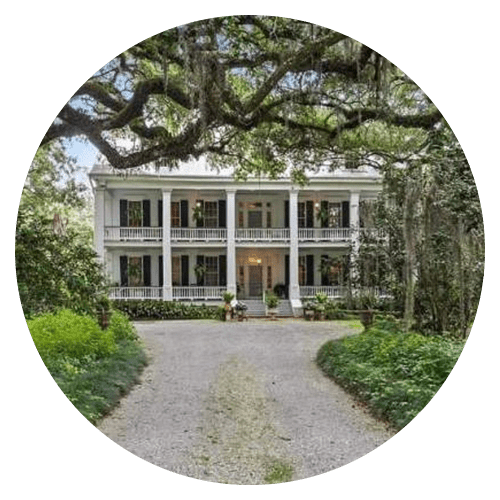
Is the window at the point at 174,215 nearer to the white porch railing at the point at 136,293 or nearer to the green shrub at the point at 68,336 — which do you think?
the white porch railing at the point at 136,293

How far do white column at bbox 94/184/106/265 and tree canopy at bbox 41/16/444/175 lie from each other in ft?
0.62

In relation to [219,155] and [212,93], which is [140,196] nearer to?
[219,155]

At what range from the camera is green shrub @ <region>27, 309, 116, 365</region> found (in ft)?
9.96

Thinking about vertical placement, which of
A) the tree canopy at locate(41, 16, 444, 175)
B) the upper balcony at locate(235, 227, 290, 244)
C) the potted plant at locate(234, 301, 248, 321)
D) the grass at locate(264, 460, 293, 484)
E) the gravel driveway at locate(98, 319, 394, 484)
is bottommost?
the grass at locate(264, 460, 293, 484)

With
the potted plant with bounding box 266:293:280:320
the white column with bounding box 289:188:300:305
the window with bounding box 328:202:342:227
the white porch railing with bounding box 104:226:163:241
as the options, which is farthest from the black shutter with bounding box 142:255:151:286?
the window with bounding box 328:202:342:227

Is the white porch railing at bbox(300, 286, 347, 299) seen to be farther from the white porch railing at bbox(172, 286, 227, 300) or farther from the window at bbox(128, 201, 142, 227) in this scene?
the window at bbox(128, 201, 142, 227)

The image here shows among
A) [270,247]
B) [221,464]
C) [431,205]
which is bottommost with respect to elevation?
[221,464]

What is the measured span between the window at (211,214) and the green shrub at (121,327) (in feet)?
2.37

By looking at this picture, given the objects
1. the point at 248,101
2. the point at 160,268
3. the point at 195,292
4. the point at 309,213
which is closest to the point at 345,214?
the point at 309,213

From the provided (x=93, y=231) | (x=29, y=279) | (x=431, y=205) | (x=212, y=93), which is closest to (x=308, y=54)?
(x=212, y=93)

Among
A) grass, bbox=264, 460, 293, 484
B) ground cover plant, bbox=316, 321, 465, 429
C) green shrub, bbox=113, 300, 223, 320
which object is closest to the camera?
grass, bbox=264, 460, 293, 484

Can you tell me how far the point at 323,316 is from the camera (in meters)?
3.15

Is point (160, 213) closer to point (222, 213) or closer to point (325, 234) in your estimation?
point (222, 213)

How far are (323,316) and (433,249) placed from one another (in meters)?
0.77
